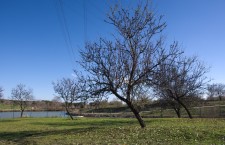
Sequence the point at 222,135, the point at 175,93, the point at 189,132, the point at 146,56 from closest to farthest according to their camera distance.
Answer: the point at 222,135
the point at 189,132
the point at 146,56
the point at 175,93

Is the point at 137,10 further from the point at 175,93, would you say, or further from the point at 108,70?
the point at 175,93

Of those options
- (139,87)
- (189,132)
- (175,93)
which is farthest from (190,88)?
(189,132)

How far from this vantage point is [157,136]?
47.1ft

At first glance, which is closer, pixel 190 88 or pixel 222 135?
pixel 222 135

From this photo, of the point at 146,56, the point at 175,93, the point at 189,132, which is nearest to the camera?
Answer: the point at 189,132

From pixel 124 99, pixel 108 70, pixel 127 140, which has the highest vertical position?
pixel 108 70

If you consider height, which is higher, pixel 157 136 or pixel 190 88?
pixel 190 88

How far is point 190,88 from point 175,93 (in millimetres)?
1974

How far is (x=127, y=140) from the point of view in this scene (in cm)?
1381

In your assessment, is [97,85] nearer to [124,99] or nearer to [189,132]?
[124,99]

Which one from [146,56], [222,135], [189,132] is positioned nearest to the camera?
[222,135]

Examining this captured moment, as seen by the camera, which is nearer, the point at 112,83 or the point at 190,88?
the point at 112,83

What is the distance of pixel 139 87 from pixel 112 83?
2.04 metres

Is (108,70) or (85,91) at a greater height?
(108,70)
